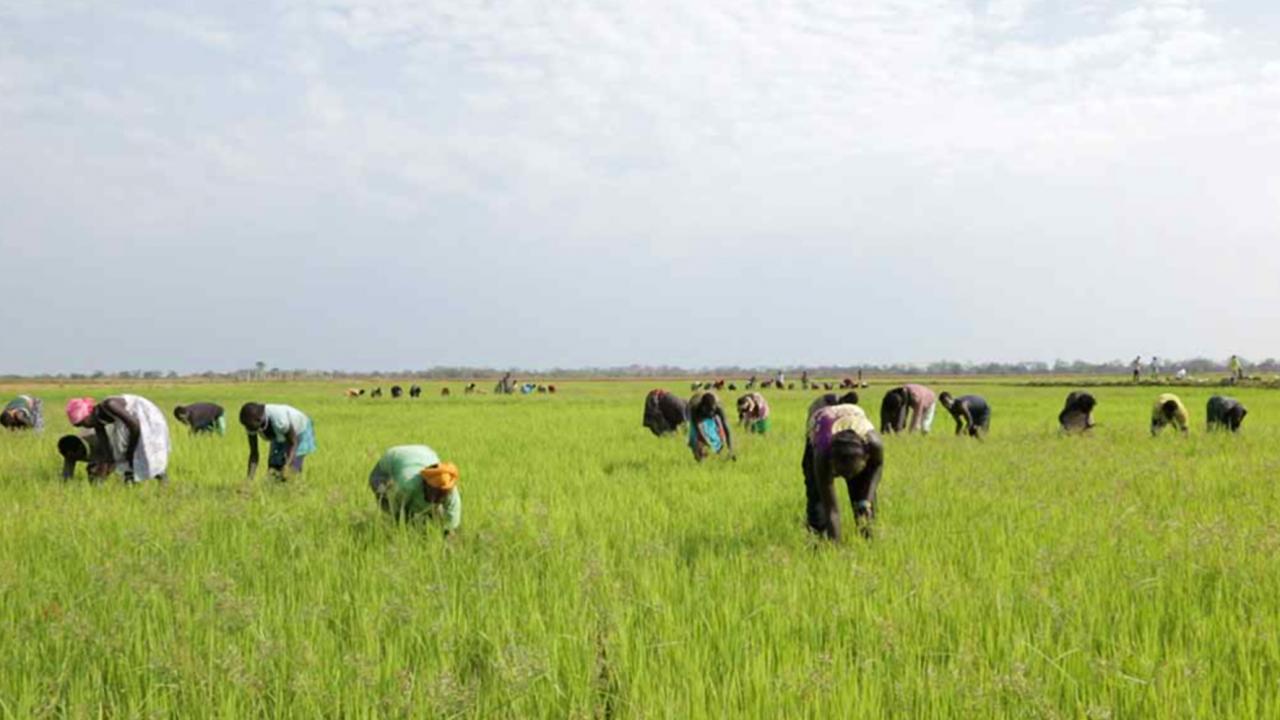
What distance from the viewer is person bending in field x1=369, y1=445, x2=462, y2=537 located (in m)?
5.56

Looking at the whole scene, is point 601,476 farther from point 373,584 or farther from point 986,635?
point 986,635

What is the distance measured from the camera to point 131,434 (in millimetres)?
8336

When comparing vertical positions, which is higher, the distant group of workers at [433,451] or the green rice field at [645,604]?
the distant group of workers at [433,451]

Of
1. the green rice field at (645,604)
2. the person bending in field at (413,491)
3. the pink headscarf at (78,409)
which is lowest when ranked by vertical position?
the green rice field at (645,604)

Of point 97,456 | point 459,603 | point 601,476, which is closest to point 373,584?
point 459,603

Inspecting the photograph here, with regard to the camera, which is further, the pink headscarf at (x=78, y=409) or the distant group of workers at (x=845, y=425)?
the pink headscarf at (x=78, y=409)

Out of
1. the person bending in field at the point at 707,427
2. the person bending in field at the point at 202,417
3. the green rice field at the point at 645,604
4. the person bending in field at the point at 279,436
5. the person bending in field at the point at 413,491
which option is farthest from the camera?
the person bending in field at the point at 202,417

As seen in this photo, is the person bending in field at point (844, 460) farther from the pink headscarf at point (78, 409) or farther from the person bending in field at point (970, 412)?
the person bending in field at point (970, 412)

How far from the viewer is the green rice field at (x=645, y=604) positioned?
116 inches

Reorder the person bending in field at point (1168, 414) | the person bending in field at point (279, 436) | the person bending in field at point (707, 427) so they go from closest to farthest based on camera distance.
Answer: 1. the person bending in field at point (279, 436)
2. the person bending in field at point (707, 427)
3. the person bending in field at point (1168, 414)

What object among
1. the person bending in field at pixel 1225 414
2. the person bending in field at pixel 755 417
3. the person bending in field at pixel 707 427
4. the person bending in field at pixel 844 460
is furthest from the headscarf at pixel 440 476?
the person bending in field at pixel 1225 414

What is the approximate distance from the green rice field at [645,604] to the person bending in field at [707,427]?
1.84 metres

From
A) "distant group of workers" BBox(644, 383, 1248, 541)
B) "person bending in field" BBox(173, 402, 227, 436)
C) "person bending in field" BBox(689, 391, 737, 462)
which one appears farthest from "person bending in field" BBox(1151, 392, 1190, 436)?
"person bending in field" BBox(173, 402, 227, 436)

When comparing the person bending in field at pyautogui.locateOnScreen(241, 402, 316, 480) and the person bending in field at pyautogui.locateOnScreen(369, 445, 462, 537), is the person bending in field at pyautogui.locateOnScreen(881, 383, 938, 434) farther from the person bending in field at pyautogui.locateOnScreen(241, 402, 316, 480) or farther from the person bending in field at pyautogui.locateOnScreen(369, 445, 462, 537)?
the person bending in field at pyautogui.locateOnScreen(369, 445, 462, 537)
